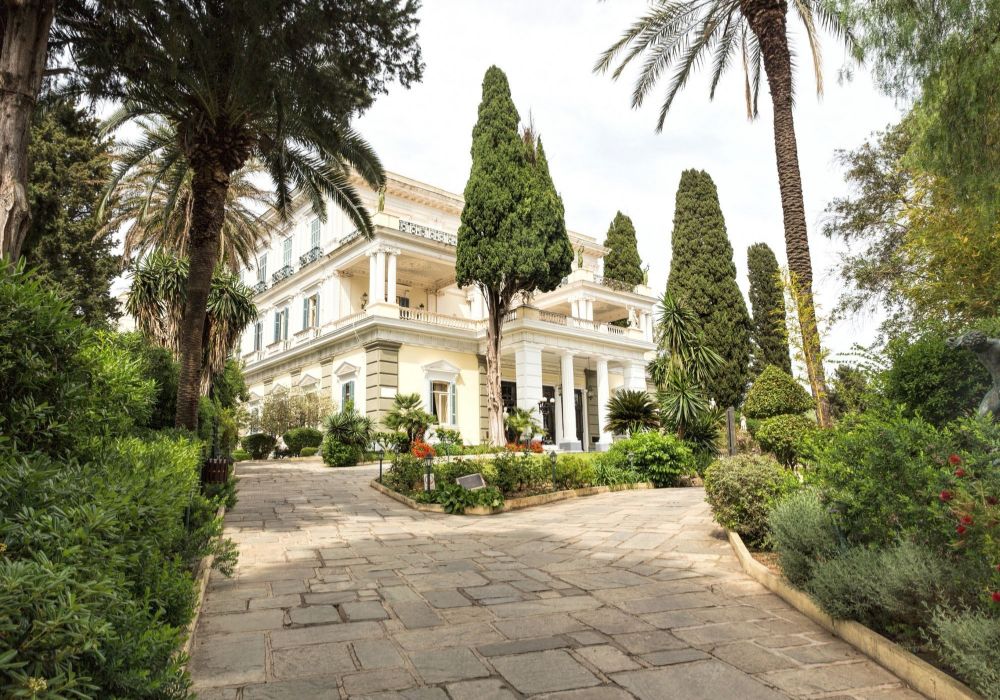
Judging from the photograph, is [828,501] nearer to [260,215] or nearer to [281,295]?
[260,215]

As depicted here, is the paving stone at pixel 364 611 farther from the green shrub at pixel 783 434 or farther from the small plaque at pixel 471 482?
the green shrub at pixel 783 434

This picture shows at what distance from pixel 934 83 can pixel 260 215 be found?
1824cm

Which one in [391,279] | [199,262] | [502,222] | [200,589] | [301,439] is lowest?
[200,589]

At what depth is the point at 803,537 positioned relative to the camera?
507 centimetres

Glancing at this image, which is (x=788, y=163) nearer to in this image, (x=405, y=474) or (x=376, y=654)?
(x=405, y=474)

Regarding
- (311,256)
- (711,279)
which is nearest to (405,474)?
(711,279)

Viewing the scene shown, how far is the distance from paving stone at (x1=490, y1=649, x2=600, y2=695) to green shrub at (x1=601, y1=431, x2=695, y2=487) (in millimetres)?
11743

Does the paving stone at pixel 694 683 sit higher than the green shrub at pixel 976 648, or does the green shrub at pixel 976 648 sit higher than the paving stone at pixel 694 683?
the green shrub at pixel 976 648

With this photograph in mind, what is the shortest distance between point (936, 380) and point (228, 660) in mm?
6863

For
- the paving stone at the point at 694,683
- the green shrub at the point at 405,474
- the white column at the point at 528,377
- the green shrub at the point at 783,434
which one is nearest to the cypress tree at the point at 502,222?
the white column at the point at 528,377

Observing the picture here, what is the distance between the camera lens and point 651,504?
1156 centimetres

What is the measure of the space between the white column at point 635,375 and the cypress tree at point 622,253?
21.5 ft

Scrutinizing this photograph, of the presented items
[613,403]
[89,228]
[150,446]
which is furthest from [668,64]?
[89,228]

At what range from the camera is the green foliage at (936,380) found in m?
6.13
